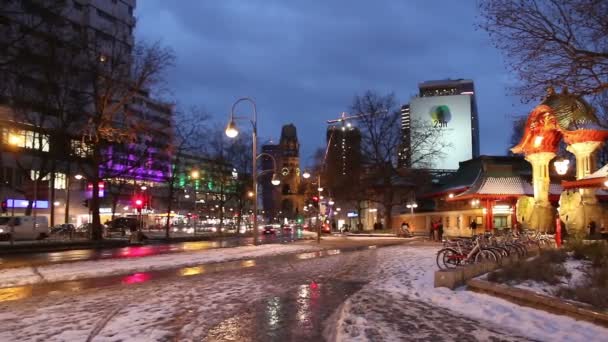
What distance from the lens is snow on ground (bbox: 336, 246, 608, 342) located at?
8.44 meters

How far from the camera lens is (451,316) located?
9.98 m

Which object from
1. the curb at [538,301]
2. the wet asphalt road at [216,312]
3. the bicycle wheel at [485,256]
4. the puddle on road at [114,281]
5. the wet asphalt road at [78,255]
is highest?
the bicycle wheel at [485,256]

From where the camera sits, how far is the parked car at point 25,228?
40.6 meters

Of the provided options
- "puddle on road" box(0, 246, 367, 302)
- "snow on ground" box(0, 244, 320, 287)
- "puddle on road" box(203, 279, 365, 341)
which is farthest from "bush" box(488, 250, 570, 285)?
"snow on ground" box(0, 244, 320, 287)

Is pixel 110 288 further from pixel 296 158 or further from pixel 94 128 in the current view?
pixel 296 158

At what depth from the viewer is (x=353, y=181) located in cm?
6197

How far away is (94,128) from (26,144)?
3476 centimetres

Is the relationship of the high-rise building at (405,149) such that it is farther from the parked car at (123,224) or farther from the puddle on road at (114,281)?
the puddle on road at (114,281)

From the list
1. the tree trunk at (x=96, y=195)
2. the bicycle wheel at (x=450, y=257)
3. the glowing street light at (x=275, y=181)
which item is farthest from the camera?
the glowing street light at (x=275, y=181)

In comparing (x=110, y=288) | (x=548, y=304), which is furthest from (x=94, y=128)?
(x=548, y=304)

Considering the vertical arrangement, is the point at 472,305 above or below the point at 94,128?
below

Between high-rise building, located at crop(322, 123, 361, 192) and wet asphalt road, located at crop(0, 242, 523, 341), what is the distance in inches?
1818

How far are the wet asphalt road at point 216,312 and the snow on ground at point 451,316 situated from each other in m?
0.05

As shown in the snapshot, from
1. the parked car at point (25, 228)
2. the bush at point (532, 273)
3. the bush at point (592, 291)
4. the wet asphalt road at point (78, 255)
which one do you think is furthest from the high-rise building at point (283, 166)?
the bush at point (592, 291)
